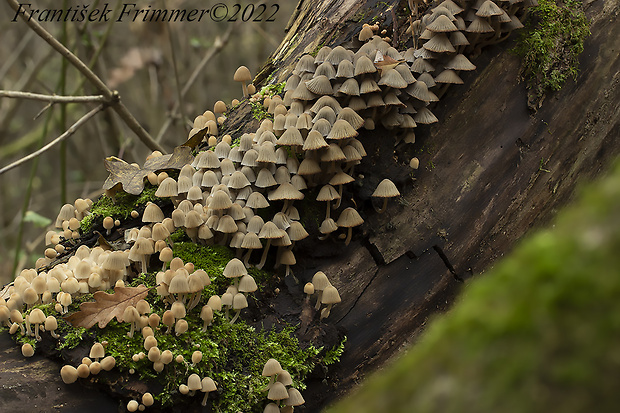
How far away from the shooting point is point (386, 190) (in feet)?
11.5

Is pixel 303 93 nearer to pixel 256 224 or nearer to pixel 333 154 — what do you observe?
pixel 333 154

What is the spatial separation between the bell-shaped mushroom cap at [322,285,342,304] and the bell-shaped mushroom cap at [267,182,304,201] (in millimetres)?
608

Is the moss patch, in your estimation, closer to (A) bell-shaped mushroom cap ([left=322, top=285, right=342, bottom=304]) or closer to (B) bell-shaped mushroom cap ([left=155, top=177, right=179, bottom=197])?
(B) bell-shaped mushroom cap ([left=155, top=177, right=179, bottom=197])

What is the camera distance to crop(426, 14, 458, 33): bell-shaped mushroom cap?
11.6ft

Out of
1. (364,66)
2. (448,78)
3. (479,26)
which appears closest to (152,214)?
(364,66)

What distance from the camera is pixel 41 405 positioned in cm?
285

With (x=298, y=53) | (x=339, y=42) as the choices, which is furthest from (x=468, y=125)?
(x=298, y=53)

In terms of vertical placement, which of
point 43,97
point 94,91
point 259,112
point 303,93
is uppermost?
point 94,91

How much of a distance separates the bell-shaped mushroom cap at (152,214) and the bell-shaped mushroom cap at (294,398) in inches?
56.7

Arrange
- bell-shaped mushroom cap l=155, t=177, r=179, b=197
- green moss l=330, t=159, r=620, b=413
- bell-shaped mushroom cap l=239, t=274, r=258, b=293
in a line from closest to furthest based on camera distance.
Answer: green moss l=330, t=159, r=620, b=413 < bell-shaped mushroom cap l=239, t=274, r=258, b=293 < bell-shaped mushroom cap l=155, t=177, r=179, b=197

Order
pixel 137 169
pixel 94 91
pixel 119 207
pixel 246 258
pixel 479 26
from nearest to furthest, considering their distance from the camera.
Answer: pixel 246 258, pixel 479 26, pixel 119 207, pixel 137 169, pixel 94 91

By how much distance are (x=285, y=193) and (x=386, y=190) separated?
26.1 inches

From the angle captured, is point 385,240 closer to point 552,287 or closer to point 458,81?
point 458,81

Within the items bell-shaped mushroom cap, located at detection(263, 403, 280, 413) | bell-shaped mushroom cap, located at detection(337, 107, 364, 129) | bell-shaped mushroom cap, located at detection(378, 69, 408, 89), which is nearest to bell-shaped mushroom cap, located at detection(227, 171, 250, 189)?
bell-shaped mushroom cap, located at detection(337, 107, 364, 129)
